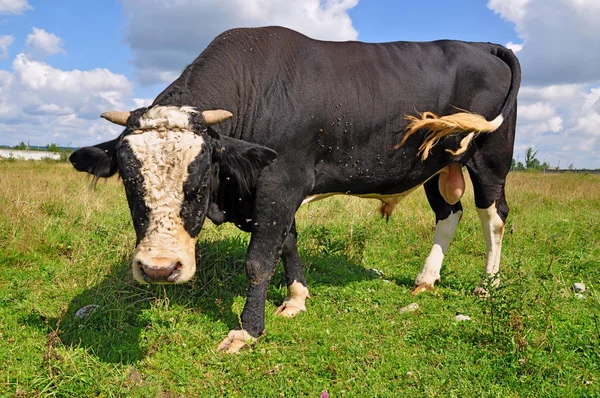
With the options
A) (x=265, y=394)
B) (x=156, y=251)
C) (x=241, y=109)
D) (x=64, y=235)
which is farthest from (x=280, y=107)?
(x=64, y=235)

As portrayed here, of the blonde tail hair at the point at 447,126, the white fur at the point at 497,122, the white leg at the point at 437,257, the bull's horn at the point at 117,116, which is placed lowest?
the white leg at the point at 437,257

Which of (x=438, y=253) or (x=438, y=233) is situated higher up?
(x=438, y=233)

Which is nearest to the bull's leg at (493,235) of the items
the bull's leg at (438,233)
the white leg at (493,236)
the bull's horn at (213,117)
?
the white leg at (493,236)

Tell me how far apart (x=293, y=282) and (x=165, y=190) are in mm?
2253

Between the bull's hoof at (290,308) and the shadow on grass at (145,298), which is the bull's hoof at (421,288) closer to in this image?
the shadow on grass at (145,298)

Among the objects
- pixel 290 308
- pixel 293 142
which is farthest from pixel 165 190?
pixel 290 308

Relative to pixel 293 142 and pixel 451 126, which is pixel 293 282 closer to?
pixel 293 142

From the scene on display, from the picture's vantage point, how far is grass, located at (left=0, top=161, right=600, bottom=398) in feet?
12.2

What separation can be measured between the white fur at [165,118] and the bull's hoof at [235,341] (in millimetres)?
1866

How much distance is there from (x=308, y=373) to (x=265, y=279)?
1.05 metres

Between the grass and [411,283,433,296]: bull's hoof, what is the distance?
0.09 metres

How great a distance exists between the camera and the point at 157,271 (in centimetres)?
343

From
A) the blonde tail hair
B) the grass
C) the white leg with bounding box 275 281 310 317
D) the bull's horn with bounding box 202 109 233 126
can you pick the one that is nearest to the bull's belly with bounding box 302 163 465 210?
the blonde tail hair

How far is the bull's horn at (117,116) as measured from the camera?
4031 millimetres
